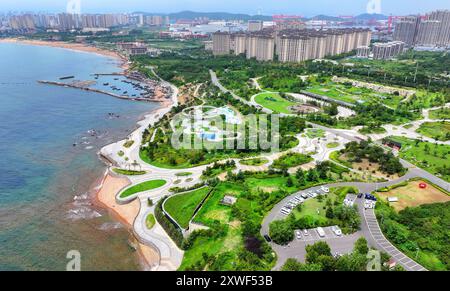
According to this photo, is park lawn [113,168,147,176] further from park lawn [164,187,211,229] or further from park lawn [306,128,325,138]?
park lawn [306,128,325,138]

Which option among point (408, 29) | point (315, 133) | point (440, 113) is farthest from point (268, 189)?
point (408, 29)

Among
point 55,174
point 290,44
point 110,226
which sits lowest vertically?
point 110,226

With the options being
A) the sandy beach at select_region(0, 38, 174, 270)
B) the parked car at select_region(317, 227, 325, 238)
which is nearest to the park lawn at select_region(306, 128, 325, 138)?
the parked car at select_region(317, 227, 325, 238)

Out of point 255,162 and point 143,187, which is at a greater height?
point 255,162

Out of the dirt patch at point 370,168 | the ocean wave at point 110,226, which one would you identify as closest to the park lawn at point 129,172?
the ocean wave at point 110,226

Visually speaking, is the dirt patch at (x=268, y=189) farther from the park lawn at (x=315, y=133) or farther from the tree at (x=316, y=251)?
the park lawn at (x=315, y=133)

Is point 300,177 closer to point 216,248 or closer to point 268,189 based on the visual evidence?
Result: point 268,189
